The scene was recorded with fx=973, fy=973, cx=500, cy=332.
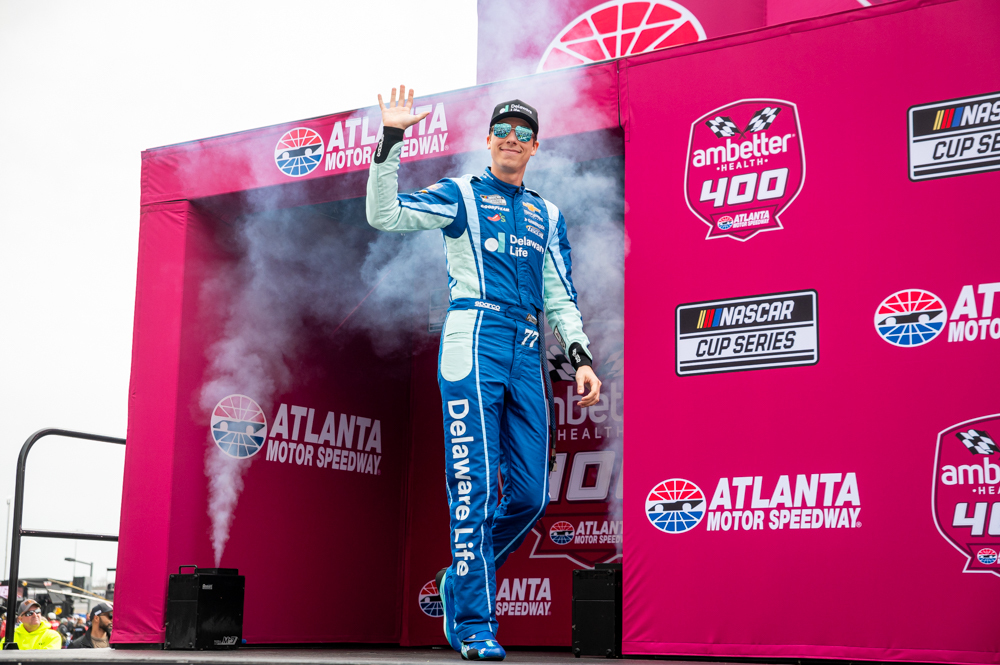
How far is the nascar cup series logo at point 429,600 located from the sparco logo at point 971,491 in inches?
118

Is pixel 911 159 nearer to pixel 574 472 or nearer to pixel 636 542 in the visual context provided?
pixel 636 542

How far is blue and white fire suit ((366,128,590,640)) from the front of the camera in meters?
3.30

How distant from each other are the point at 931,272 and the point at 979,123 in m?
0.51

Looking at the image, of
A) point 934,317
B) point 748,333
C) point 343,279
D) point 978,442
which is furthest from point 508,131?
point 343,279

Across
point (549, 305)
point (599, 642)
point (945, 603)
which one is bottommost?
point (599, 642)

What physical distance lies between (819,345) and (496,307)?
112cm

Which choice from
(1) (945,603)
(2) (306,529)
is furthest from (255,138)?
(1) (945,603)

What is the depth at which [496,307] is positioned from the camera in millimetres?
3475

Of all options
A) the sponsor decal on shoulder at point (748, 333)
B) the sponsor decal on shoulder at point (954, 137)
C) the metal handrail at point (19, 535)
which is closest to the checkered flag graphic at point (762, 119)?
the sponsor decal on shoulder at point (954, 137)

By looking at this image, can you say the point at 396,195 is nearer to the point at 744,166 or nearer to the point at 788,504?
the point at 744,166

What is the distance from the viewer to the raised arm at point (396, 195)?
3.33 metres

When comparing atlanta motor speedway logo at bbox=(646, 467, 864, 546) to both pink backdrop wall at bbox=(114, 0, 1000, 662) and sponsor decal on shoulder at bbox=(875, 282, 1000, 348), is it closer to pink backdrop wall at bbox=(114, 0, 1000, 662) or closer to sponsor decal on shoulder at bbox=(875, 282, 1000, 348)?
pink backdrop wall at bbox=(114, 0, 1000, 662)

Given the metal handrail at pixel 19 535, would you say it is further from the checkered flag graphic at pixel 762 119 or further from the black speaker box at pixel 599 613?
the checkered flag graphic at pixel 762 119

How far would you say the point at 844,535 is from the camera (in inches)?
125
